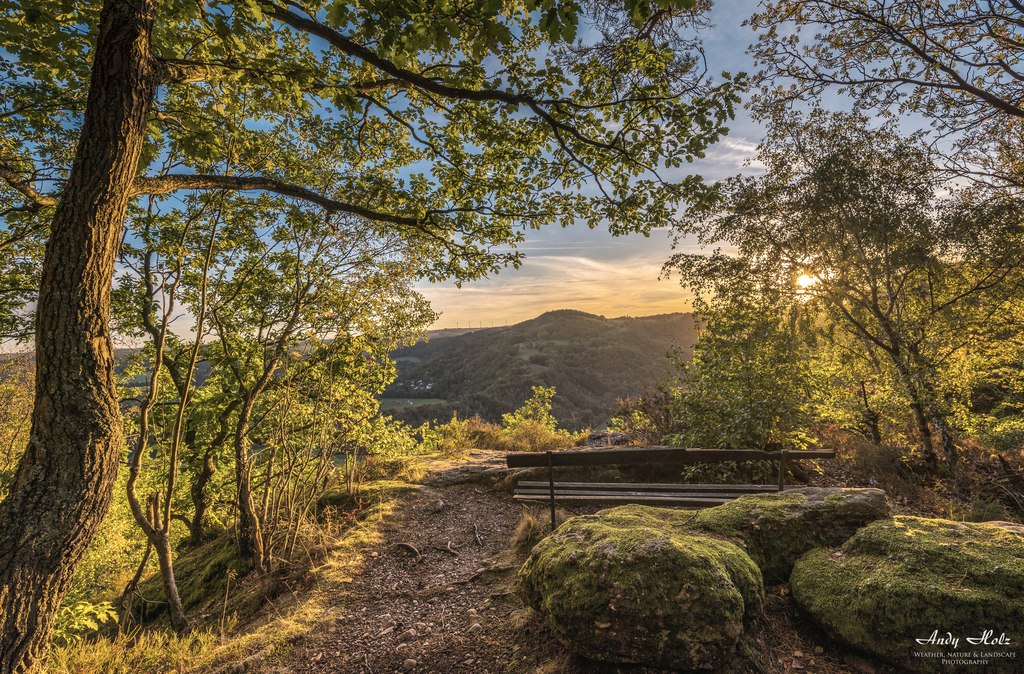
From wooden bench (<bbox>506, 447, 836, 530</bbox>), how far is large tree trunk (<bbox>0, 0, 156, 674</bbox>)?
3.87 meters

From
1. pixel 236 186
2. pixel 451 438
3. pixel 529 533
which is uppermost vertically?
pixel 236 186

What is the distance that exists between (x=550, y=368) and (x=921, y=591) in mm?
82215

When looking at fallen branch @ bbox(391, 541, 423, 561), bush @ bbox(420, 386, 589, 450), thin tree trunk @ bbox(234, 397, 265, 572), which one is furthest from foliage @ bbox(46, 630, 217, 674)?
bush @ bbox(420, 386, 589, 450)

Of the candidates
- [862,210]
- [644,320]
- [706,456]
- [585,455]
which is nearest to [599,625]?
[585,455]

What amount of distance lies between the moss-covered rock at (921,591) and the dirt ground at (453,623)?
24 centimetres

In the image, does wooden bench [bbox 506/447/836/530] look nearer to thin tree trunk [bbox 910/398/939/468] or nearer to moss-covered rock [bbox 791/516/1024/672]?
moss-covered rock [bbox 791/516/1024/672]

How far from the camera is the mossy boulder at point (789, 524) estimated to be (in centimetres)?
351

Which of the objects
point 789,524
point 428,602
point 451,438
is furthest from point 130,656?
point 451,438

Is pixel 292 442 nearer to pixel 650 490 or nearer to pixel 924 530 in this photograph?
pixel 650 490

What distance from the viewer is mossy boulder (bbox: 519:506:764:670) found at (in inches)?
96.9

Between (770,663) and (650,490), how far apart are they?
3.24 m

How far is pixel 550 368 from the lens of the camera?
277 ft
